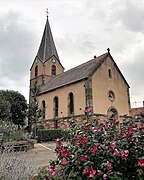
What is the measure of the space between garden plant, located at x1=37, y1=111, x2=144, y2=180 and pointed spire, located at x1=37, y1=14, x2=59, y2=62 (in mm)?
36801

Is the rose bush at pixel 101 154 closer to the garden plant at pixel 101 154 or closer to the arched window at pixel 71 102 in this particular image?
Result: the garden plant at pixel 101 154

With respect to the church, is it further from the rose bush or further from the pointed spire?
the rose bush

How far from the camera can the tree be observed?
111ft

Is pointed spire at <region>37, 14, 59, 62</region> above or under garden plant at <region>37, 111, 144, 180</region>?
above

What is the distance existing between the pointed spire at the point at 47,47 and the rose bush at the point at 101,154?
36.8m

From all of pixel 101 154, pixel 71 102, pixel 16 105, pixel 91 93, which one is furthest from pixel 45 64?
pixel 101 154

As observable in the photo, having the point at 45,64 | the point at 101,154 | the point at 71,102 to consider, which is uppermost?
the point at 45,64

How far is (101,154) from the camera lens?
2830 mm

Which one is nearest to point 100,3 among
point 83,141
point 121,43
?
point 121,43

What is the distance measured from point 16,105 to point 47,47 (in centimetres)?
1355

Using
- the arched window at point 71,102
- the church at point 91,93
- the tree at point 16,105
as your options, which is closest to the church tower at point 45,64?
the tree at point 16,105

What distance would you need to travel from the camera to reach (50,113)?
1071 inches

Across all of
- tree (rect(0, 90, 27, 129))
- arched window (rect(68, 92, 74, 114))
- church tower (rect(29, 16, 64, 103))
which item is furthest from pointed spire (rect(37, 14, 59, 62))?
arched window (rect(68, 92, 74, 114))

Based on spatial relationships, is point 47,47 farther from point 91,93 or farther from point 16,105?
point 91,93
